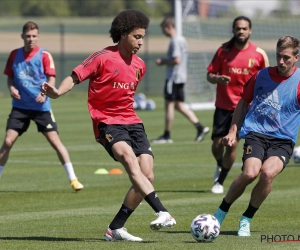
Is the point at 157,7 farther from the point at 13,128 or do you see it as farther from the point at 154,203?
the point at 154,203

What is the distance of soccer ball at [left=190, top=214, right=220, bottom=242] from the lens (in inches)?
334

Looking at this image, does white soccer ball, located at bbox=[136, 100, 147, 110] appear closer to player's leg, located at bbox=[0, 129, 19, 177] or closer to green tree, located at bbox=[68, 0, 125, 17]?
player's leg, located at bbox=[0, 129, 19, 177]

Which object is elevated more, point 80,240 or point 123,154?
point 123,154

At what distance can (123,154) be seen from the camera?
8.65 metres

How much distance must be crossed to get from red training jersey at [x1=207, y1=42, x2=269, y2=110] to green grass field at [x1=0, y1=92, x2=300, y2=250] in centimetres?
136

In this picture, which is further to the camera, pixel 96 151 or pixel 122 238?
pixel 96 151

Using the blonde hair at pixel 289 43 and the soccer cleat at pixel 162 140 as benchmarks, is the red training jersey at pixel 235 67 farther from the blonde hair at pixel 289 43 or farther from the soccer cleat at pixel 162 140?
the soccer cleat at pixel 162 140

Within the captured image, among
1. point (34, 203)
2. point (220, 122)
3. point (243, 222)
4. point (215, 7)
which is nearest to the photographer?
point (243, 222)

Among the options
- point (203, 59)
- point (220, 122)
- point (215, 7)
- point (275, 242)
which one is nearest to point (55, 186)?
point (220, 122)

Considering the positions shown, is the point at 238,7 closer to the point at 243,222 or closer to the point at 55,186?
the point at 55,186

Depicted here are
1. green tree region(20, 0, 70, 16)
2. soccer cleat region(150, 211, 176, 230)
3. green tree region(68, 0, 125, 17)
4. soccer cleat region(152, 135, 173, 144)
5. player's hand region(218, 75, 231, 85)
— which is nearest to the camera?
soccer cleat region(150, 211, 176, 230)

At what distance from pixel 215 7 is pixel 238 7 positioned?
1098 mm

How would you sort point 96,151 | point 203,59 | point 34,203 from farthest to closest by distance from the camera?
point 203,59
point 96,151
point 34,203

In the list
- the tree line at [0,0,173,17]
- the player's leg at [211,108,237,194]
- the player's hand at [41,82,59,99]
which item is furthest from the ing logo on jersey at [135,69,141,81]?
the tree line at [0,0,173,17]
